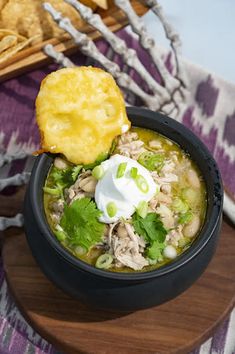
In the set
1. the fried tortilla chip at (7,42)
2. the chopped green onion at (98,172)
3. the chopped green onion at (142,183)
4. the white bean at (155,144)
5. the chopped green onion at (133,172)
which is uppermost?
the chopped green onion at (133,172)

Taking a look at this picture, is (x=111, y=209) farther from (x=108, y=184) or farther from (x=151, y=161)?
(x=151, y=161)

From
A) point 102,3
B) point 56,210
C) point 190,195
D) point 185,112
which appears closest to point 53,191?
point 56,210

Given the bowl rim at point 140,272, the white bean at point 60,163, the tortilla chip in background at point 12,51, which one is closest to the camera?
the bowl rim at point 140,272

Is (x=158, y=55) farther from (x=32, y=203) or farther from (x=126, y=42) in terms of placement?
(x=32, y=203)

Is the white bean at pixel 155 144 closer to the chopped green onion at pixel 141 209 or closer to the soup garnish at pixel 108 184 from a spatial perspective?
the soup garnish at pixel 108 184

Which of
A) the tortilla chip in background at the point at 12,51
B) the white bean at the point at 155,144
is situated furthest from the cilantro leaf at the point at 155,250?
the tortilla chip in background at the point at 12,51

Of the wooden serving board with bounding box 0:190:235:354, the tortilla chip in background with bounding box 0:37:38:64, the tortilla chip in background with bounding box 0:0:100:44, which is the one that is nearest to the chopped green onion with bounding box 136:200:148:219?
the wooden serving board with bounding box 0:190:235:354

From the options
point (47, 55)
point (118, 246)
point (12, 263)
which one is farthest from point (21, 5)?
point (118, 246)
